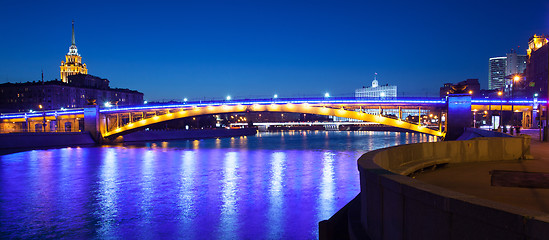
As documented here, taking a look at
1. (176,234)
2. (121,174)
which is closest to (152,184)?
(121,174)

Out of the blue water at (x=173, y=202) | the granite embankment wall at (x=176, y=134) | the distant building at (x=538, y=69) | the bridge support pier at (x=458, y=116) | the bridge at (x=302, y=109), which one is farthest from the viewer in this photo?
the distant building at (x=538, y=69)

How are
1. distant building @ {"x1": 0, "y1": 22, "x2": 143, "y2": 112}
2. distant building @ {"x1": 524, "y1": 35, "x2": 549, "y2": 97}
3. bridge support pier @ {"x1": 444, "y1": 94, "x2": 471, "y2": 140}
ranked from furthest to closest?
distant building @ {"x1": 0, "y1": 22, "x2": 143, "y2": 112}, distant building @ {"x1": 524, "y1": 35, "x2": 549, "y2": 97}, bridge support pier @ {"x1": 444, "y1": 94, "x2": 471, "y2": 140}

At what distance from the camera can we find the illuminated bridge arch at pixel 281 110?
190 feet

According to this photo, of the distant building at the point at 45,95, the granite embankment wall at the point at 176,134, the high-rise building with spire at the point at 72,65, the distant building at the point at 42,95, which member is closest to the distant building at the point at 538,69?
the granite embankment wall at the point at 176,134

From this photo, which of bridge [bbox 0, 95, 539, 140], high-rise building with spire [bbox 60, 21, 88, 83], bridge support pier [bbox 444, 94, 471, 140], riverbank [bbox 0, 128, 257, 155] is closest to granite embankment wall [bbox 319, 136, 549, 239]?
bridge [bbox 0, 95, 539, 140]

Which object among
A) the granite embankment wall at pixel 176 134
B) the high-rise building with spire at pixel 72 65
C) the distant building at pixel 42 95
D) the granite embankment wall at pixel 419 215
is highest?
the high-rise building with spire at pixel 72 65

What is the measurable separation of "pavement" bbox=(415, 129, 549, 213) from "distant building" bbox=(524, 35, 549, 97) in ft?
280

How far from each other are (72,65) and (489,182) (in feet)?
626

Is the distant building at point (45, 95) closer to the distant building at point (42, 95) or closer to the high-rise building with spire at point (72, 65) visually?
the distant building at point (42, 95)

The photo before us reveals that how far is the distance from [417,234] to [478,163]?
35.0ft

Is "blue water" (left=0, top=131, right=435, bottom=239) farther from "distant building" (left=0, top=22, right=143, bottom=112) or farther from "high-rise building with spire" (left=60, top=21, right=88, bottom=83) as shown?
"high-rise building with spire" (left=60, top=21, right=88, bottom=83)

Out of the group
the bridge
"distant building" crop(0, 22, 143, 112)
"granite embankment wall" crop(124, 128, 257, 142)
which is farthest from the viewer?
"distant building" crop(0, 22, 143, 112)

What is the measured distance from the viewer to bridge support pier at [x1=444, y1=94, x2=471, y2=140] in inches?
2024

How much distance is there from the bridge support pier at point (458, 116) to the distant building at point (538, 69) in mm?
45744
